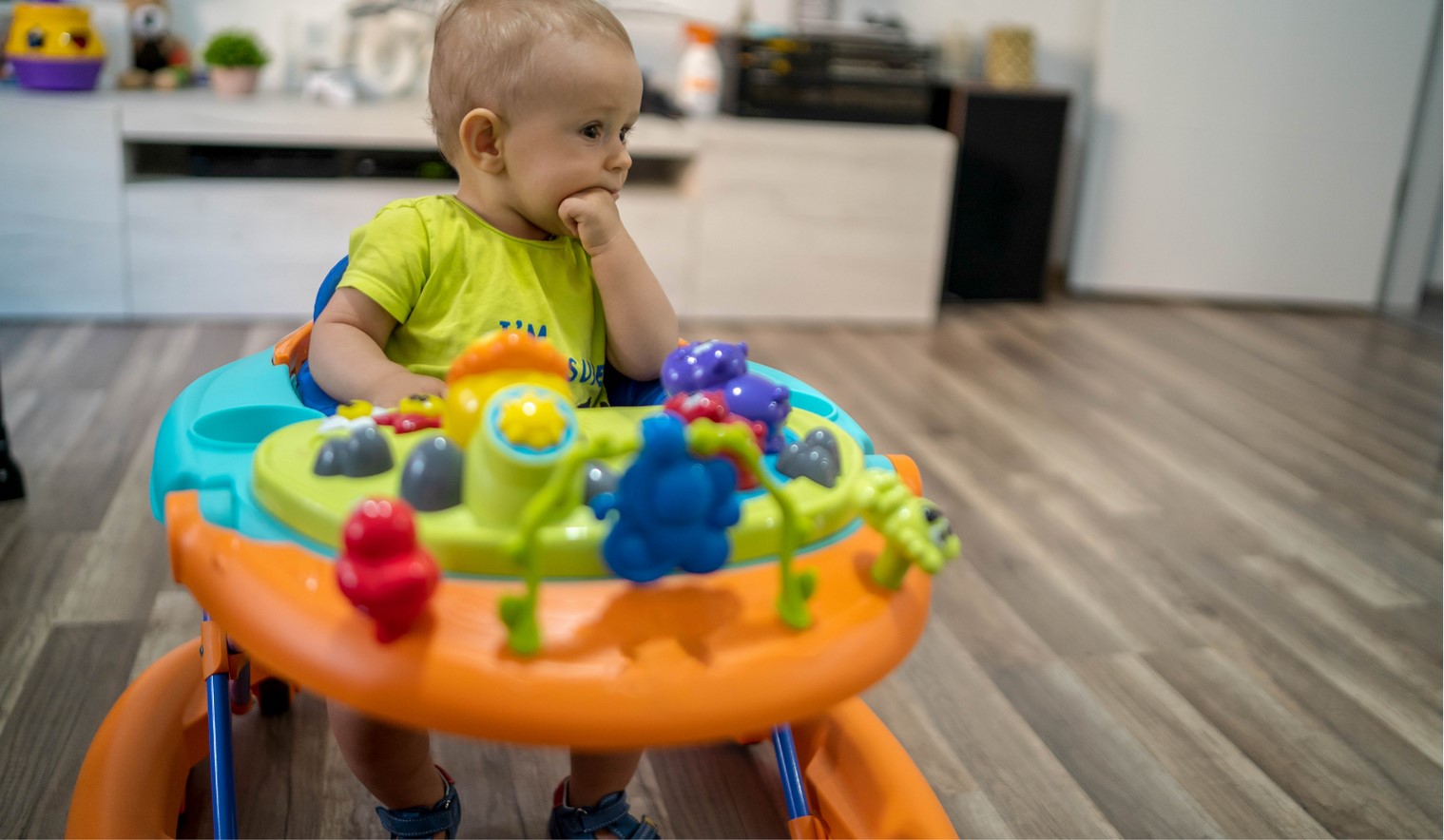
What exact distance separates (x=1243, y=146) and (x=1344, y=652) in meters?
1.91

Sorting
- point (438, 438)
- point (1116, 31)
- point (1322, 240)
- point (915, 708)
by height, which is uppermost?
point (1116, 31)

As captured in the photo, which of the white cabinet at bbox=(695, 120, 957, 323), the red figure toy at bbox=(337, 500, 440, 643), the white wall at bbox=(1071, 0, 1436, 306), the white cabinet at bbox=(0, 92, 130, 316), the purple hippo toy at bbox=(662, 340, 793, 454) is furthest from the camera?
the white wall at bbox=(1071, 0, 1436, 306)

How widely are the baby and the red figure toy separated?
287mm

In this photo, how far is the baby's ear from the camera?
2.72 ft

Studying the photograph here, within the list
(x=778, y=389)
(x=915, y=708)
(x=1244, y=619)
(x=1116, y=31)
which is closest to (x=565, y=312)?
(x=778, y=389)

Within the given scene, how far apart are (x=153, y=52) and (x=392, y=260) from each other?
1866 millimetres

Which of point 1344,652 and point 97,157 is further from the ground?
point 97,157

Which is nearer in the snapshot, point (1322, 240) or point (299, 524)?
point (299, 524)

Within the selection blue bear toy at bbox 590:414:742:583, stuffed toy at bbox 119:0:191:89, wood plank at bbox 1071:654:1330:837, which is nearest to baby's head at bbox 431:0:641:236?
blue bear toy at bbox 590:414:742:583

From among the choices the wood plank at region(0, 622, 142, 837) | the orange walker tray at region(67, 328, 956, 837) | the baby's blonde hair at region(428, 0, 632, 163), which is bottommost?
the wood plank at region(0, 622, 142, 837)

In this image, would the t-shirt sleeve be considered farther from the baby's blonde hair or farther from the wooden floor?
the wooden floor

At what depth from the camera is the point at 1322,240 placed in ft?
9.91

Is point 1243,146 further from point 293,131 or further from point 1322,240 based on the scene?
point 293,131

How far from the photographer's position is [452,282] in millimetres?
906
